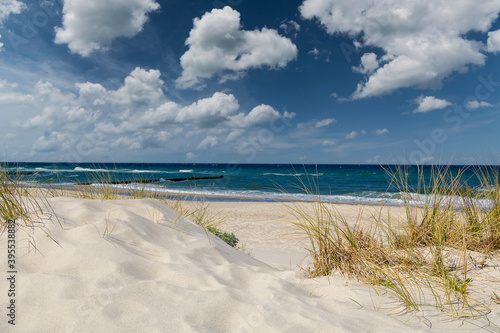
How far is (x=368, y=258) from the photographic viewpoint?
8.46 feet

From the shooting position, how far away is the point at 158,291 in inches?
70.6

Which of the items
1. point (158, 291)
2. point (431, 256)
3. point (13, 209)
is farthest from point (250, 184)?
point (158, 291)

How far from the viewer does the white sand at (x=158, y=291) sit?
1527 millimetres

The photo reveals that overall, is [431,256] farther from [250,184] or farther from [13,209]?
[250,184]

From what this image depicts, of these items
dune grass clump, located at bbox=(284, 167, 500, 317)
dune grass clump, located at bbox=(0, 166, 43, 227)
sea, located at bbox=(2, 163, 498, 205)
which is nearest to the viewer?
dune grass clump, located at bbox=(284, 167, 500, 317)

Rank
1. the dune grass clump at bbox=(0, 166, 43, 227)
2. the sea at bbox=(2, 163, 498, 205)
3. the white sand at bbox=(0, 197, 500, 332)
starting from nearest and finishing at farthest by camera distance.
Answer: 1. the white sand at bbox=(0, 197, 500, 332)
2. the dune grass clump at bbox=(0, 166, 43, 227)
3. the sea at bbox=(2, 163, 498, 205)

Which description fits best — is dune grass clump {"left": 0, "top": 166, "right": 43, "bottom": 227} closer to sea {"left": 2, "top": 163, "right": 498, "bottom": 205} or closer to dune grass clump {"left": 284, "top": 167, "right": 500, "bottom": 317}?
sea {"left": 2, "top": 163, "right": 498, "bottom": 205}

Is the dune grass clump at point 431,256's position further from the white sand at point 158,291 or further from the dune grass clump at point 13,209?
the dune grass clump at point 13,209

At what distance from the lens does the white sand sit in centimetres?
153

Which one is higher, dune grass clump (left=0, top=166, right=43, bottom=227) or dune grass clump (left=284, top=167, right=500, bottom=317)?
dune grass clump (left=0, top=166, right=43, bottom=227)

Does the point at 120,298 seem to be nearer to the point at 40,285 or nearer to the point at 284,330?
the point at 40,285

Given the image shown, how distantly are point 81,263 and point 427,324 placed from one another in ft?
7.41

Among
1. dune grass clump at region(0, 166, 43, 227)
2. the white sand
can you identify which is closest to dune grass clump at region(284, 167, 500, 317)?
the white sand

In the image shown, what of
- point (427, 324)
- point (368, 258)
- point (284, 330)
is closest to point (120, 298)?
point (284, 330)
